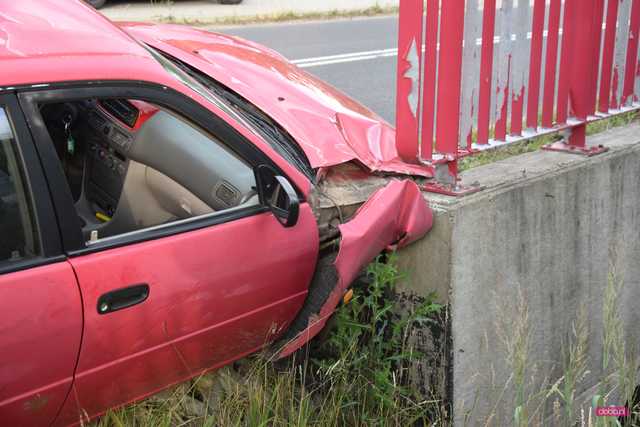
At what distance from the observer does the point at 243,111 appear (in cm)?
320

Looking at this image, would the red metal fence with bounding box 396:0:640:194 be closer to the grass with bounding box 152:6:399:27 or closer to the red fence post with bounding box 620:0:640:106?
the red fence post with bounding box 620:0:640:106

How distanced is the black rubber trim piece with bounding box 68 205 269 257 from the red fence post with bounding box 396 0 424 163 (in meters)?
0.84

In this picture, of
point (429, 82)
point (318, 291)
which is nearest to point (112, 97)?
point (318, 291)

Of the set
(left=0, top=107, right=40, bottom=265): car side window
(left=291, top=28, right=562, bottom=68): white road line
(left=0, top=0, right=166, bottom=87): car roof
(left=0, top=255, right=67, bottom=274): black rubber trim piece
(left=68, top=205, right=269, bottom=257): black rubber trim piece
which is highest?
(left=0, top=0, right=166, bottom=87): car roof

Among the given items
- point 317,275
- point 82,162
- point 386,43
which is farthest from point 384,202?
point 386,43

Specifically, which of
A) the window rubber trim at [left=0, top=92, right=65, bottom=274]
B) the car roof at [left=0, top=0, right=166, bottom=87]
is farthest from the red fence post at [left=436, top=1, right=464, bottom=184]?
the window rubber trim at [left=0, top=92, right=65, bottom=274]

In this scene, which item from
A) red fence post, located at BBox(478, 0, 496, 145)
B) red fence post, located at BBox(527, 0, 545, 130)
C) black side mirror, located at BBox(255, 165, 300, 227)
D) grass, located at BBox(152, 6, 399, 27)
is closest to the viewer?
black side mirror, located at BBox(255, 165, 300, 227)

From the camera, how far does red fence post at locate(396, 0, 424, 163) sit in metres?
3.21

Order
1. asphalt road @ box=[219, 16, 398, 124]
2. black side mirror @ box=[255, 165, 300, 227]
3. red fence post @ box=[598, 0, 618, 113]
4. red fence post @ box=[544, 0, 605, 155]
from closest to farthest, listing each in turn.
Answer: black side mirror @ box=[255, 165, 300, 227] → red fence post @ box=[544, 0, 605, 155] → red fence post @ box=[598, 0, 618, 113] → asphalt road @ box=[219, 16, 398, 124]

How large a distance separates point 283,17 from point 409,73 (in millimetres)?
11268

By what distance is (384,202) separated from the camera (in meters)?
3.10

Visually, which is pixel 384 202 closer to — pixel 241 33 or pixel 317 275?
pixel 317 275

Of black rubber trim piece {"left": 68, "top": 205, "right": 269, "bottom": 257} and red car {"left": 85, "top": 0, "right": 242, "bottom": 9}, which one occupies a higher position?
black rubber trim piece {"left": 68, "top": 205, "right": 269, "bottom": 257}

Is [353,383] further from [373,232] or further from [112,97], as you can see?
[112,97]
